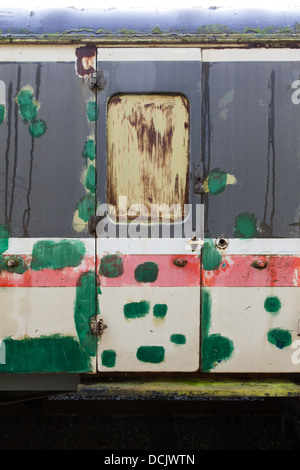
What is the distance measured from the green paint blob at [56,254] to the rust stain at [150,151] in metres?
0.41

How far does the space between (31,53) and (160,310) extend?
2.02 meters

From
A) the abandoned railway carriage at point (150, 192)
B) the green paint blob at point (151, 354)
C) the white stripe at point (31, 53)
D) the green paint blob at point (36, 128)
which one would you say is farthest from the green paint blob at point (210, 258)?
the white stripe at point (31, 53)

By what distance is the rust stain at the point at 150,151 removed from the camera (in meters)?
2.53

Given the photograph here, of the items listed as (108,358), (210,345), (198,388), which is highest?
→ (210,345)

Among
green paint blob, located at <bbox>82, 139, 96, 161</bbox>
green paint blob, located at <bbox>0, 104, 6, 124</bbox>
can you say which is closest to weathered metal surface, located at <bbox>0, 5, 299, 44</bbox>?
green paint blob, located at <bbox>0, 104, 6, 124</bbox>

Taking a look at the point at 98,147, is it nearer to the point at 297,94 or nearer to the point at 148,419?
the point at 297,94

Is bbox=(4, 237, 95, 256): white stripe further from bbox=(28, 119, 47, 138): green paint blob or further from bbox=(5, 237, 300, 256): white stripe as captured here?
bbox=(28, 119, 47, 138): green paint blob

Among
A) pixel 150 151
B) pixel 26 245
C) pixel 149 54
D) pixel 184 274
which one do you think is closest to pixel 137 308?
pixel 184 274

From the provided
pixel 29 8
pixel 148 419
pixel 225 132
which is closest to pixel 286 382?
pixel 148 419

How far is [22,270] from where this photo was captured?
2.51 metres

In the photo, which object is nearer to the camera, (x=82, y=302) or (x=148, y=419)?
(x=82, y=302)

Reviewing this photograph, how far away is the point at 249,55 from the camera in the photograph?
251cm

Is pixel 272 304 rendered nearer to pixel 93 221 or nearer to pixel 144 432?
pixel 93 221

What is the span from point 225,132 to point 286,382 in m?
1.84
